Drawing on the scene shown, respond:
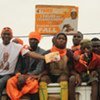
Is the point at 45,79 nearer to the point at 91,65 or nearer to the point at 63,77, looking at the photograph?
the point at 63,77

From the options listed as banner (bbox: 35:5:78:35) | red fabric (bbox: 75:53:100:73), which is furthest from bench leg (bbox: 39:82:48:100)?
banner (bbox: 35:5:78:35)

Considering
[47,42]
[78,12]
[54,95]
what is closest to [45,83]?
[54,95]

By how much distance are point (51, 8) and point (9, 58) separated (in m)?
7.15

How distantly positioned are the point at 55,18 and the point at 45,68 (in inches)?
288

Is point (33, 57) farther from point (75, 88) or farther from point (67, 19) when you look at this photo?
point (67, 19)

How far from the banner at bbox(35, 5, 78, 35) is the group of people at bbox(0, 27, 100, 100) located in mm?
6188

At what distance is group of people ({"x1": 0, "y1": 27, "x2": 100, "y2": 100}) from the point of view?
33.7 feet

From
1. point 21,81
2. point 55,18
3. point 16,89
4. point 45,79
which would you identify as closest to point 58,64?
point 45,79

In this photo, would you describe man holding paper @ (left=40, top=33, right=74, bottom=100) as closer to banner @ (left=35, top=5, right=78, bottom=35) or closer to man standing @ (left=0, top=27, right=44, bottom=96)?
man standing @ (left=0, top=27, right=44, bottom=96)

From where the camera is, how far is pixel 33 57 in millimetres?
10641

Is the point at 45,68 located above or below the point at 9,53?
below

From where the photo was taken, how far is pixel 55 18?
1783cm

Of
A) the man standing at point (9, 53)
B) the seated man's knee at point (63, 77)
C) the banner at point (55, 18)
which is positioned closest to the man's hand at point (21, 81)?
the man standing at point (9, 53)

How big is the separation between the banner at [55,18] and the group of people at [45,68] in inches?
244
